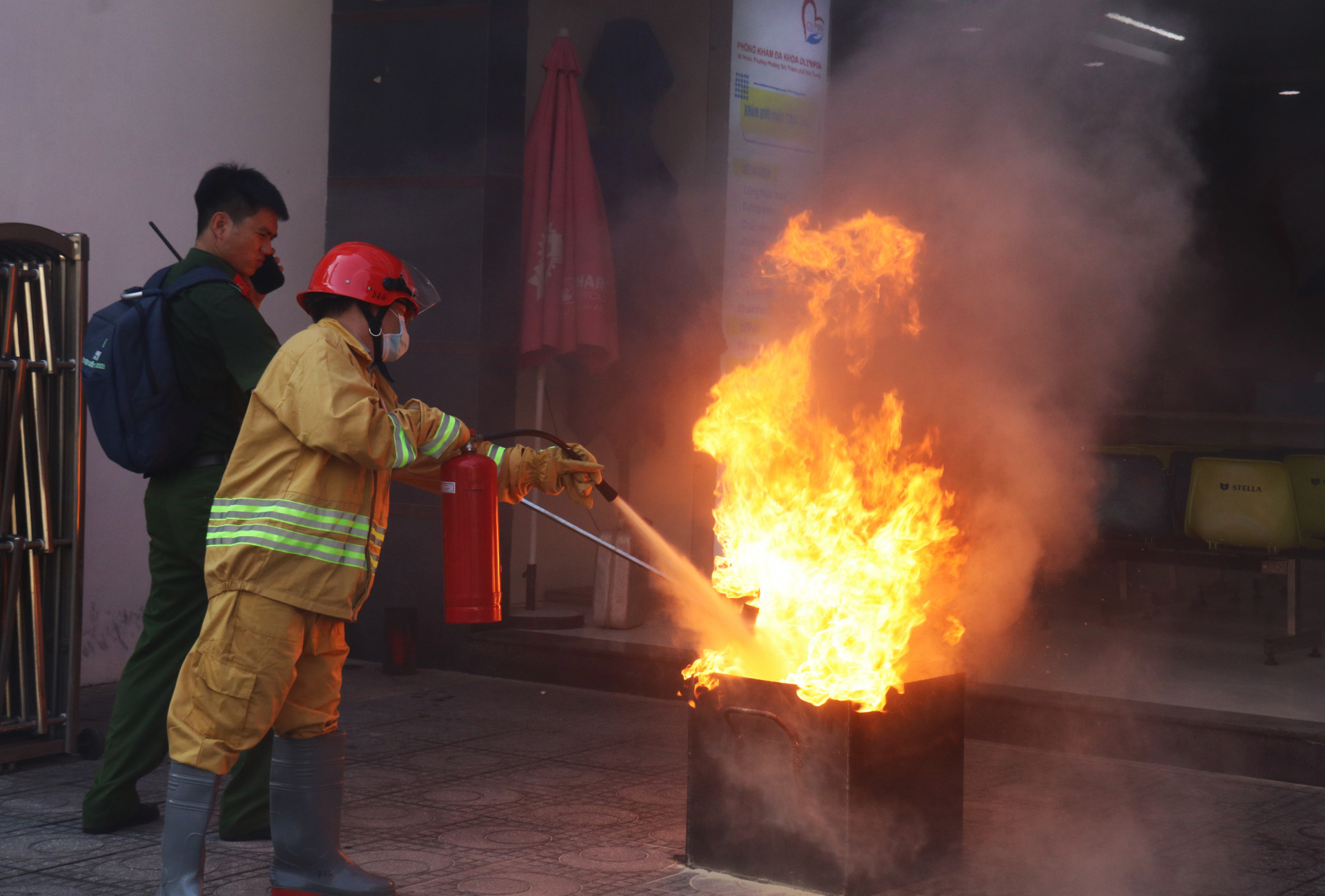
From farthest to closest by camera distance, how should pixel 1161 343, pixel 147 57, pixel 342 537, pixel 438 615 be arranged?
pixel 1161 343 < pixel 438 615 < pixel 147 57 < pixel 342 537

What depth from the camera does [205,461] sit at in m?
4.00

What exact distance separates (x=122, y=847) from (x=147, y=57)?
3.86 metres

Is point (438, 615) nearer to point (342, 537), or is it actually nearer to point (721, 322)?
point (721, 322)

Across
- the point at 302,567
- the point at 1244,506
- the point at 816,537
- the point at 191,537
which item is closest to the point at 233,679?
the point at 302,567

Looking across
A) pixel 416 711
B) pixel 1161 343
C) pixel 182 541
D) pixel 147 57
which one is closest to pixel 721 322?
pixel 416 711

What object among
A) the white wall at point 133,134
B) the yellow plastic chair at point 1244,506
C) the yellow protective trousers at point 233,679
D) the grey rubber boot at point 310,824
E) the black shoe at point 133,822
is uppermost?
the white wall at point 133,134

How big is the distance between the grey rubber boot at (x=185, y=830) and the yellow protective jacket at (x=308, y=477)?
427 millimetres

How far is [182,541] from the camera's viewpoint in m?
3.96

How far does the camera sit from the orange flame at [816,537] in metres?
3.79

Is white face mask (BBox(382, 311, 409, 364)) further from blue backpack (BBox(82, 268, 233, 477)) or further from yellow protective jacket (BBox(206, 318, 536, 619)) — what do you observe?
blue backpack (BBox(82, 268, 233, 477))

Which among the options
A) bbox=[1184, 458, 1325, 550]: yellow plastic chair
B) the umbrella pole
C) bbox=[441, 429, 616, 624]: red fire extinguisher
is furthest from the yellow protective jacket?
bbox=[1184, 458, 1325, 550]: yellow plastic chair

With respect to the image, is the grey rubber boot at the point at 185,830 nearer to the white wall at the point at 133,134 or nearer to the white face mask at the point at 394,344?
the white face mask at the point at 394,344

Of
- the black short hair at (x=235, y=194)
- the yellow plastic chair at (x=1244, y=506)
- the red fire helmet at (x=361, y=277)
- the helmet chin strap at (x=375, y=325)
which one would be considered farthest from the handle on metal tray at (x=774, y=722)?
the yellow plastic chair at (x=1244, y=506)

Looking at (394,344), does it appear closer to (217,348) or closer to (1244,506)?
(217,348)
